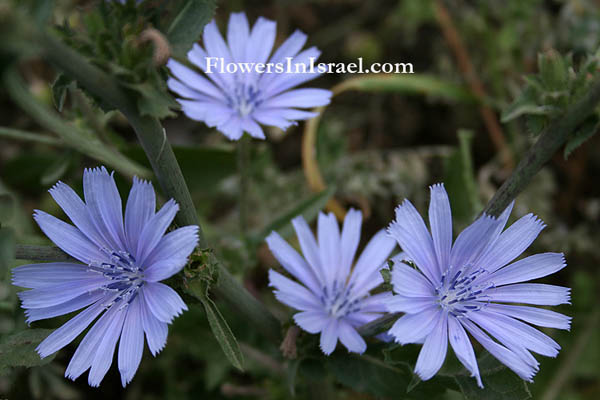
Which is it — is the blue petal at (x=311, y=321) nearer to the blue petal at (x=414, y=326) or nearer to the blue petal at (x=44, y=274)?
the blue petal at (x=414, y=326)

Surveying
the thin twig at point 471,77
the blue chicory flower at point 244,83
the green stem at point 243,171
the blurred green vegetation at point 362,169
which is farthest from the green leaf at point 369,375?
the thin twig at point 471,77

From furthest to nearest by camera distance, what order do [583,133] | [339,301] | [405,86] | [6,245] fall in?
1. [405,86]
2. [339,301]
3. [583,133]
4. [6,245]

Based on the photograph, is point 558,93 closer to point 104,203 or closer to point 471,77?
point 104,203

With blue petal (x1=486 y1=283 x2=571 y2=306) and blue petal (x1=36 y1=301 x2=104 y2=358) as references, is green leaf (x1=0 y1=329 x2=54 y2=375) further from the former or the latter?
blue petal (x1=486 y1=283 x2=571 y2=306)

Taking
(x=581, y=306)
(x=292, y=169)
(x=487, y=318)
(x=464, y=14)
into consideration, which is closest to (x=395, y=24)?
(x=464, y=14)

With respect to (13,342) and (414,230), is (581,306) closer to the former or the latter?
(414,230)

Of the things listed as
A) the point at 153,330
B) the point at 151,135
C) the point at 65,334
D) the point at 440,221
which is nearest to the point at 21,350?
the point at 65,334

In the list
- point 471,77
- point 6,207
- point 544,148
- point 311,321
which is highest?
point 471,77
